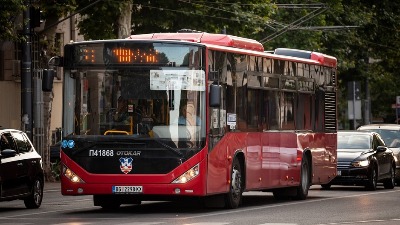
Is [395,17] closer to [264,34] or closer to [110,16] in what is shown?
[264,34]

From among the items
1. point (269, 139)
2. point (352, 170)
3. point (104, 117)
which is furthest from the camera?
point (352, 170)

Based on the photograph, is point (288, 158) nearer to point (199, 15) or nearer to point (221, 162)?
point (221, 162)

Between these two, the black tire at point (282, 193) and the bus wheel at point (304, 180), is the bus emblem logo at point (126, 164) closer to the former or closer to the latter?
the black tire at point (282, 193)

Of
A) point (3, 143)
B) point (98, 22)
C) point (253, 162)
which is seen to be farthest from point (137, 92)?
point (98, 22)

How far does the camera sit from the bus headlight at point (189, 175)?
73.7ft

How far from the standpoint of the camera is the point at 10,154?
24156 millimetres

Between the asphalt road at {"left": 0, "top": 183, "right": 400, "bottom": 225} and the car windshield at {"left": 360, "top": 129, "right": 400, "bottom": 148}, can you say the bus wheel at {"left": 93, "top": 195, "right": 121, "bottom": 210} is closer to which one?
the asphalt road at {"left": 0, "top": 183, "right": 400, "bottom": 225}

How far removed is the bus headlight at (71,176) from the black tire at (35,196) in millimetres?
2694

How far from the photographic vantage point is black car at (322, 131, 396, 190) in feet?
113

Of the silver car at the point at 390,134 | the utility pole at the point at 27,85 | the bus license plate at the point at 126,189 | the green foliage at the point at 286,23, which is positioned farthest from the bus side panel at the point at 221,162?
the silver car at the point at 390,134

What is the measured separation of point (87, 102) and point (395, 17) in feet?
147

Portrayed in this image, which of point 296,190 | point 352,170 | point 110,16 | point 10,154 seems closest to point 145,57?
point 10,154

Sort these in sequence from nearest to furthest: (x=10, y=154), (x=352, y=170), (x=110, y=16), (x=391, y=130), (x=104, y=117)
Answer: (x=104, y=117)
(x=10, y=154)
(x=352, y=170)
(x=391, y=130)
(x=110, y=16)

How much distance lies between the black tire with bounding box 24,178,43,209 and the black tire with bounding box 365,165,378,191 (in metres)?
10.8
